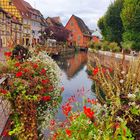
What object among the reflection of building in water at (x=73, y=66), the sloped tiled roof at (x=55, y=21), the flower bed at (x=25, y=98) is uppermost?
the sloped tiled roof at (x=55, y=21)

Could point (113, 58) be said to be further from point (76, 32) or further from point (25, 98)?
point (76, 32)

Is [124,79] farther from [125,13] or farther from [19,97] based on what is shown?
[125,13]

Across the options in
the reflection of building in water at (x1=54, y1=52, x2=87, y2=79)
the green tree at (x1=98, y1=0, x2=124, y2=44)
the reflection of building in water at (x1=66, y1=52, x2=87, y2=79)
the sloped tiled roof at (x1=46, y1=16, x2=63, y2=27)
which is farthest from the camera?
the sloped tiled roof at (x1=46, y1=16, x2=63, y2=27)

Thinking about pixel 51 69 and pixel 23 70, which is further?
pixel 51 69

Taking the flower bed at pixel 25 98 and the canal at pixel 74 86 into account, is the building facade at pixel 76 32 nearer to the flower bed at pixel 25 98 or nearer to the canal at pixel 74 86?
the canal at pixel 74 86

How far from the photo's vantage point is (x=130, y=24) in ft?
134

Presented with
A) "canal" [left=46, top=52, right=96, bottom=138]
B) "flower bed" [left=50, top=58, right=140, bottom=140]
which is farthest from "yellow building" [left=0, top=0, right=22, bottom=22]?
"flower bed" [left=50, top=58, right=140, bottom=140]

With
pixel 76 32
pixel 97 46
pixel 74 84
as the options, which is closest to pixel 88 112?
pixel 74 84

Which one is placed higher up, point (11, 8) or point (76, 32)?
point (11, 8)

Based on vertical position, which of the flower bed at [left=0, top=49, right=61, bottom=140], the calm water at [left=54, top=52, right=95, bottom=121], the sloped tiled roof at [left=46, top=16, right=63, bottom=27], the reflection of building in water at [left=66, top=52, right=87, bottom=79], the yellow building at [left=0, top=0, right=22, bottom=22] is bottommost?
the reflection of building in water at [left=66, top=52, right=87, bottom=79]

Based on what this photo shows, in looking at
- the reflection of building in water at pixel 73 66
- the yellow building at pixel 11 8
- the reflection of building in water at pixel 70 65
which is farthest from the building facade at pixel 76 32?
the reflection of building in water at pixel 70 65

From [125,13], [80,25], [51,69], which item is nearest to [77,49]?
[80,25]

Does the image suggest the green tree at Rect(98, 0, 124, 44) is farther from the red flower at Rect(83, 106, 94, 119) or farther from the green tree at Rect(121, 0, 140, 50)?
the red flower at Rect(83, 106, 94, 119)

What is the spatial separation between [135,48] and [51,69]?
33.2 metres
